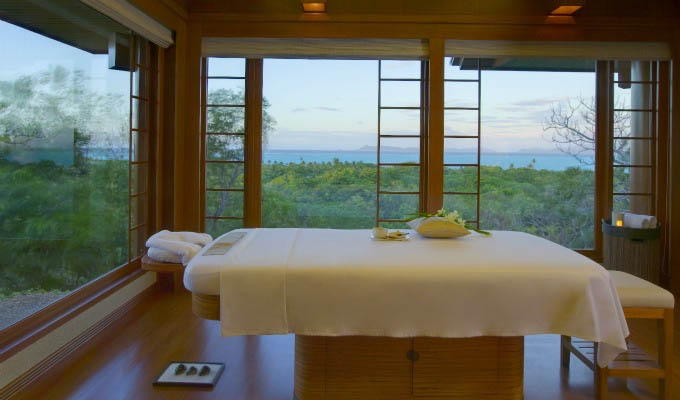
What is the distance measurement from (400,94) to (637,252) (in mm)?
2211

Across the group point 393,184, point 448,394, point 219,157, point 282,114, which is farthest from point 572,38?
point 448,394

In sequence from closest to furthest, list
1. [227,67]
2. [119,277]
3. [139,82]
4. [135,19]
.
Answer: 1. [135,19]
2. [119,277]
3. [139,82]
4. [227,67]

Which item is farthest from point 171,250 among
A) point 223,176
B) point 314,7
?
point 314,7

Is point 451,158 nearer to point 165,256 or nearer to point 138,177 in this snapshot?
point 138,177

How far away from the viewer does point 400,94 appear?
491 centimetres

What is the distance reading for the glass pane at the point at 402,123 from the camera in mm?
4906

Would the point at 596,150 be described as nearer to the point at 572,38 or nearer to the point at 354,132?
the point at 572,38

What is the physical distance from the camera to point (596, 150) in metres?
5.05

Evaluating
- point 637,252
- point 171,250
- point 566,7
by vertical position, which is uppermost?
point 566,7

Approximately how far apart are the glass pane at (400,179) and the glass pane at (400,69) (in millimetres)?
769

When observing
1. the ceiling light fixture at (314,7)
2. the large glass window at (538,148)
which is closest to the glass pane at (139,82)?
the ceiling light fixture at (314,7)

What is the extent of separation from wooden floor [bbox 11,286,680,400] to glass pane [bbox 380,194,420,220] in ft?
5.63

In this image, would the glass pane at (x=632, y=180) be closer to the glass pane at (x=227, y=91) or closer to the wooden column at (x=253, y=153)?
the wooden column at (x=253, y=153)

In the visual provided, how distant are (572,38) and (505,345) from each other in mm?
3136
